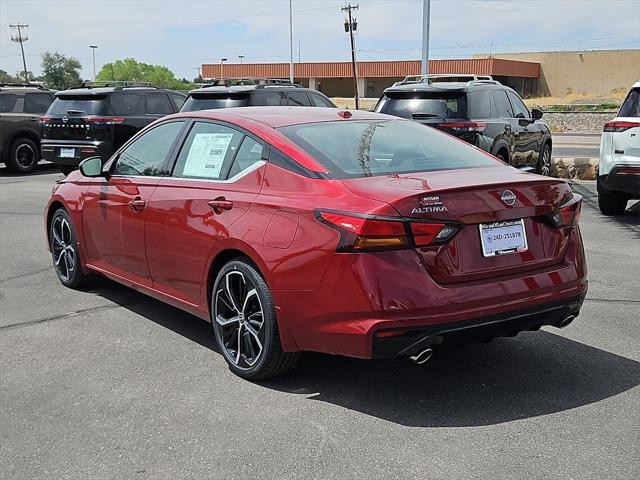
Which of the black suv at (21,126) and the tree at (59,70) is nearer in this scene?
the black suv at (21,126)

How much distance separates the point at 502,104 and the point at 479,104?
1045mm

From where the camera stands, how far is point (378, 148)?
4.71m

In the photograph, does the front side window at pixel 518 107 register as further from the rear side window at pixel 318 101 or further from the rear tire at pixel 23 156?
the rear tire at pixel 23 156

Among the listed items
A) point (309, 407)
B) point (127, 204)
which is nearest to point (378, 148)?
point (309, 407)

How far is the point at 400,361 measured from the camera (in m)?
4.83

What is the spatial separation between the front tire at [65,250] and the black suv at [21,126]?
11490mm

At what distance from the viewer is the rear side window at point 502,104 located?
1194 centimetres

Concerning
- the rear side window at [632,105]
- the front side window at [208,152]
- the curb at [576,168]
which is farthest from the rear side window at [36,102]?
the front side window at [208,152]

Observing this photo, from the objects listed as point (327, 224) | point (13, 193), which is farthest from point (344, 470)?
point (13, 193)

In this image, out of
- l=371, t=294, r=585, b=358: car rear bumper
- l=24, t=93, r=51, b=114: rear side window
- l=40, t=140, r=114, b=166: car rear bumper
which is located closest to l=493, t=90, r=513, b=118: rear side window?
l=40, t=140, r=114, b=166: car rear bumper

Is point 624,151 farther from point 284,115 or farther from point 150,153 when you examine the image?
point 150,153

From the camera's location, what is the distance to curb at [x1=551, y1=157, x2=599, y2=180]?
49.0ft

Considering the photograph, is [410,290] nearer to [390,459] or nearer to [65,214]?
[390,459]

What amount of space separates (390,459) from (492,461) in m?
0.47
